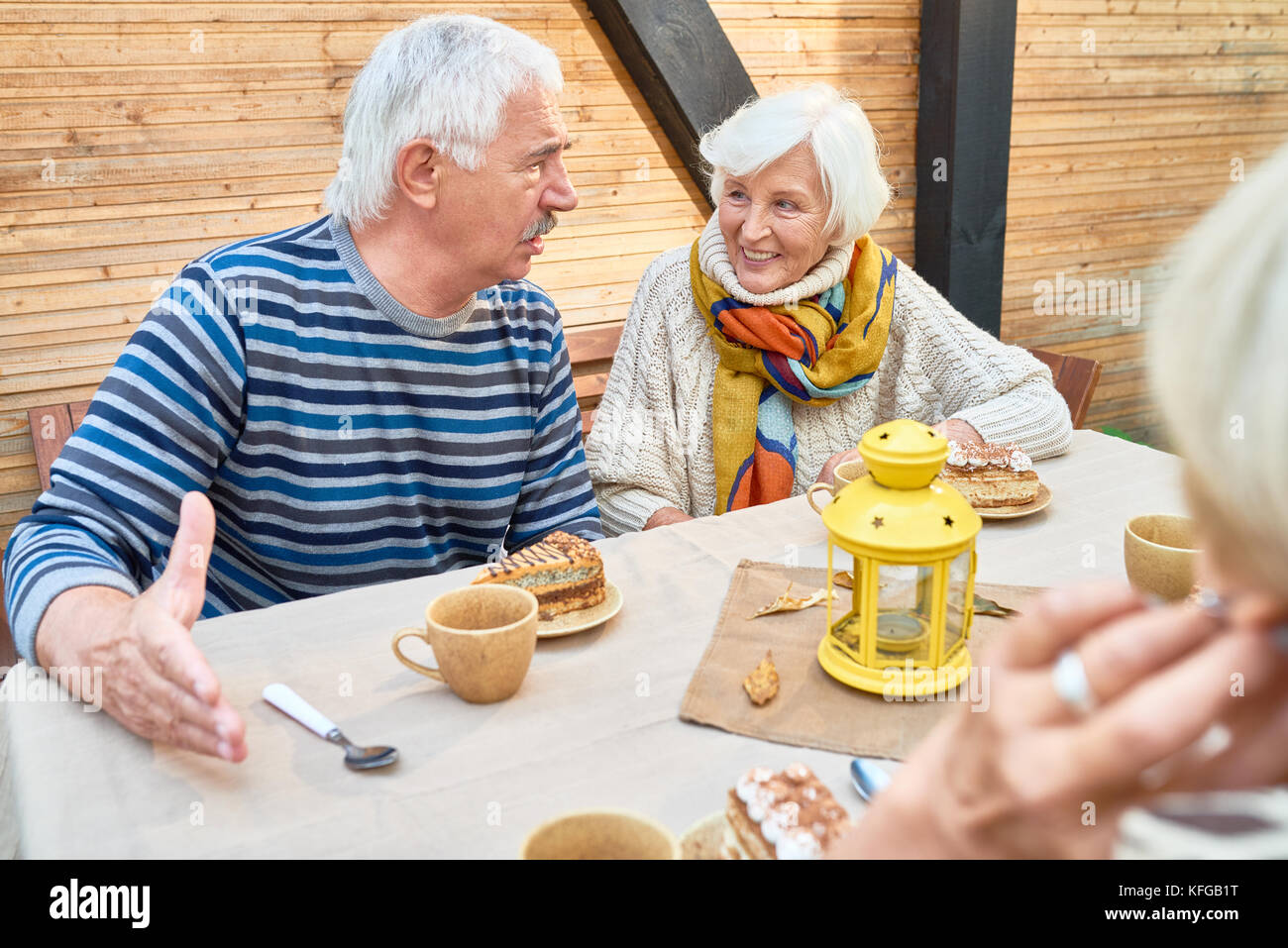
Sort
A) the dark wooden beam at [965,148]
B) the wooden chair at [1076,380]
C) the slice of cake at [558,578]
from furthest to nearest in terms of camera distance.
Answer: the dark wooden beam at [965,148] < the wooden chair at [1076,380] < the slice of cake at [558,578]

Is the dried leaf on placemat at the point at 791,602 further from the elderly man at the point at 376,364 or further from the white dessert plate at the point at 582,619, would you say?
the elderly man at the point at 376,364

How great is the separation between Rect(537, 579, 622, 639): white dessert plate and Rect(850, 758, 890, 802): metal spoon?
0.41 metres

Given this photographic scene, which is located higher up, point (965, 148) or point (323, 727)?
point (965, 148)

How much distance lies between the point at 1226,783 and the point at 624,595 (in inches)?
37.6

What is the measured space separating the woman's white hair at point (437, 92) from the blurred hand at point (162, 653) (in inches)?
34.0

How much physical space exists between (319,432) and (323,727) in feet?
2.49

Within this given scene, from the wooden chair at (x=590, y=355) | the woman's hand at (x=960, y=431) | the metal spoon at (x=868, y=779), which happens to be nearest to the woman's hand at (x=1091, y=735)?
the metal spoon at (x=868, y=779)

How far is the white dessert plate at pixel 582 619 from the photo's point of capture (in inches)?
49.9

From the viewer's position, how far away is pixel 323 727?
1.07 metres

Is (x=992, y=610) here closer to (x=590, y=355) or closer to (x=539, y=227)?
(x=539, y=227)

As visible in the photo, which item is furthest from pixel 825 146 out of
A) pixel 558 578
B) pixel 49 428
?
pixel 49 428
